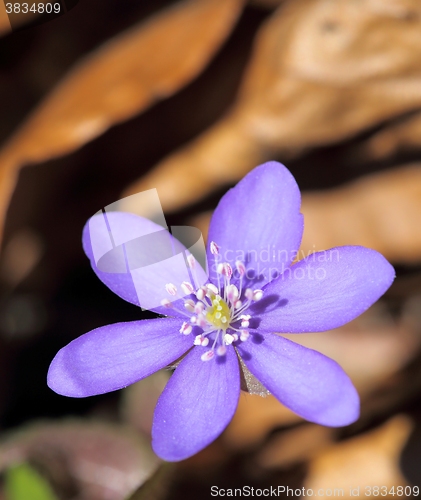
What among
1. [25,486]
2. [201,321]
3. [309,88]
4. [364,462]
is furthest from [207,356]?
[309,88]

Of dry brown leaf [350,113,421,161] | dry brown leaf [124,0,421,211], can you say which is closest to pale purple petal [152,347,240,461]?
dry brown leaf [124,0,421,211]

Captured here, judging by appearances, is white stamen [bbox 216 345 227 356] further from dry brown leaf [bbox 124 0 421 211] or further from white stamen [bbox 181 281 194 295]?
dry brown leaf [bbox 124 0 421 211]

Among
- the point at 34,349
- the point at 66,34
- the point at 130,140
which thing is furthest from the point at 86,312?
the point at 66,34

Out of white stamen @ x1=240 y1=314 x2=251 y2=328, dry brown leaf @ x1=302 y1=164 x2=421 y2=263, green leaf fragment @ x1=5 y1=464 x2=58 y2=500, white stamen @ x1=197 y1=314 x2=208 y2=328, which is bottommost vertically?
green leaf fragment @ x1=5 y1=464 x2=58 y2=500

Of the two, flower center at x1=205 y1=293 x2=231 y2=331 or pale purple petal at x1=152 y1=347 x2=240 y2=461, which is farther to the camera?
flower center at x1=205 y1=293 x2=231 y2=331

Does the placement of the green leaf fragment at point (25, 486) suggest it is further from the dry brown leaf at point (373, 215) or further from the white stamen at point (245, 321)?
the dry brown leaf at point (373, 215)
